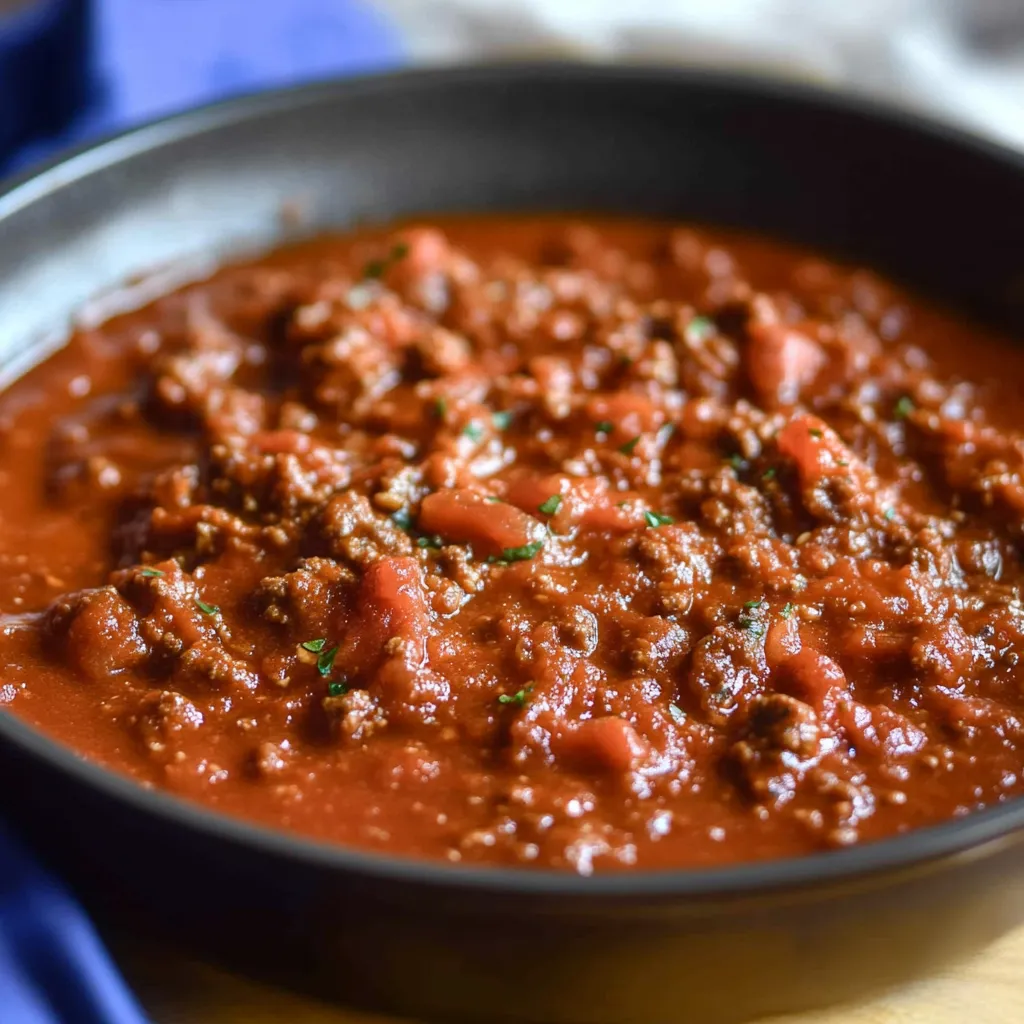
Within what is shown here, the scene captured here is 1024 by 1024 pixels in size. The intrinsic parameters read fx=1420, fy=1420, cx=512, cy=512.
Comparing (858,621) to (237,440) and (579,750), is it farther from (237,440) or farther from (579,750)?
(237,440)

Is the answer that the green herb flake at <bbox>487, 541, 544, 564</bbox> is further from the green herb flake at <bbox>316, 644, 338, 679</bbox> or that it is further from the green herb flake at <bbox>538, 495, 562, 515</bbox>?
the green herb flake at <bbox>316, 644, 338, 679</bbox>

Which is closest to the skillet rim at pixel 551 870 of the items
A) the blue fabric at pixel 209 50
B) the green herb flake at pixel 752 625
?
the green herb flake at pixel 752 625

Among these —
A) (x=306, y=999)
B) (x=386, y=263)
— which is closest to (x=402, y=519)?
(x=306, y=999)

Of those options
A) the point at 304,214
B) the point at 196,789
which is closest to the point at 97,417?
the point at 304,214

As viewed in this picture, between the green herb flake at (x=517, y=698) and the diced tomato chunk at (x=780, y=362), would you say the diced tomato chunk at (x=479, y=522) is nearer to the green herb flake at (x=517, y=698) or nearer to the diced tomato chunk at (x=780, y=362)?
the green herb flake at (x=517, y=698)

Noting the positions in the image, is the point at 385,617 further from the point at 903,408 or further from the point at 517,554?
the point at 903,408

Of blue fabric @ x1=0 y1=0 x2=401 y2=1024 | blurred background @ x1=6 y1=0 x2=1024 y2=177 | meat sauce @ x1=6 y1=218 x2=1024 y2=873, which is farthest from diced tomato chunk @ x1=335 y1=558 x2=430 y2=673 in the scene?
blurred background @ x1=6 y1=0 x2=1024 y2=177
